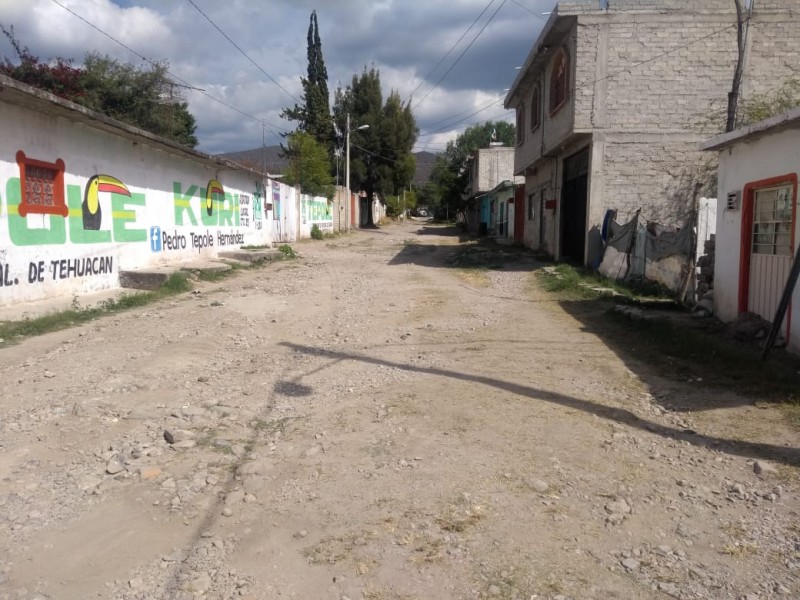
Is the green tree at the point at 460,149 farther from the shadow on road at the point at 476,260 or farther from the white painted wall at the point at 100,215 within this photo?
the white painted wall at the point at 100,215

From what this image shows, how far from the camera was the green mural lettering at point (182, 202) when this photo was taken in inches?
605

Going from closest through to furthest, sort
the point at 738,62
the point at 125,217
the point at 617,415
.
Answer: the point at 617,415
the point at 125,217
the point at 738,62

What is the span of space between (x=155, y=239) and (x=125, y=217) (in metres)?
1.45

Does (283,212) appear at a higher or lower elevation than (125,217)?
higher

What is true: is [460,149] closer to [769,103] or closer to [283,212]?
[283,212]

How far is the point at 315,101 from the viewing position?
143 ft

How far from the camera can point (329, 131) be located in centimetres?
4394

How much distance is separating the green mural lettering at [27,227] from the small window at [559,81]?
12323 millimetres

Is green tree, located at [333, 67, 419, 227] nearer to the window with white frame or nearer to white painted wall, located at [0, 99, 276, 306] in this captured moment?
white painted wall, located at [0, 99, 276, 306]

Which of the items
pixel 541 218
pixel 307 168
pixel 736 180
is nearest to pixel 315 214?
pixel 307 168

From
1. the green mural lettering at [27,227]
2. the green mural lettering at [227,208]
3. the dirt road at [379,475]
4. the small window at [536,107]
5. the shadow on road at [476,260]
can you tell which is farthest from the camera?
the small window at [536,107]

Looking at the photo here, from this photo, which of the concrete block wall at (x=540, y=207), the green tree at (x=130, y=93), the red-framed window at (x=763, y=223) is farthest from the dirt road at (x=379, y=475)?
the green tree at (x=130, y=93)

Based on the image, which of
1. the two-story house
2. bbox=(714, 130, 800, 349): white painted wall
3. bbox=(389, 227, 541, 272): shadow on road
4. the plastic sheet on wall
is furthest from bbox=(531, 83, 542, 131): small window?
bbox=(714, 130, 800, 349): white painted wall

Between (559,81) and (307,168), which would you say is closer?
(559,81)
